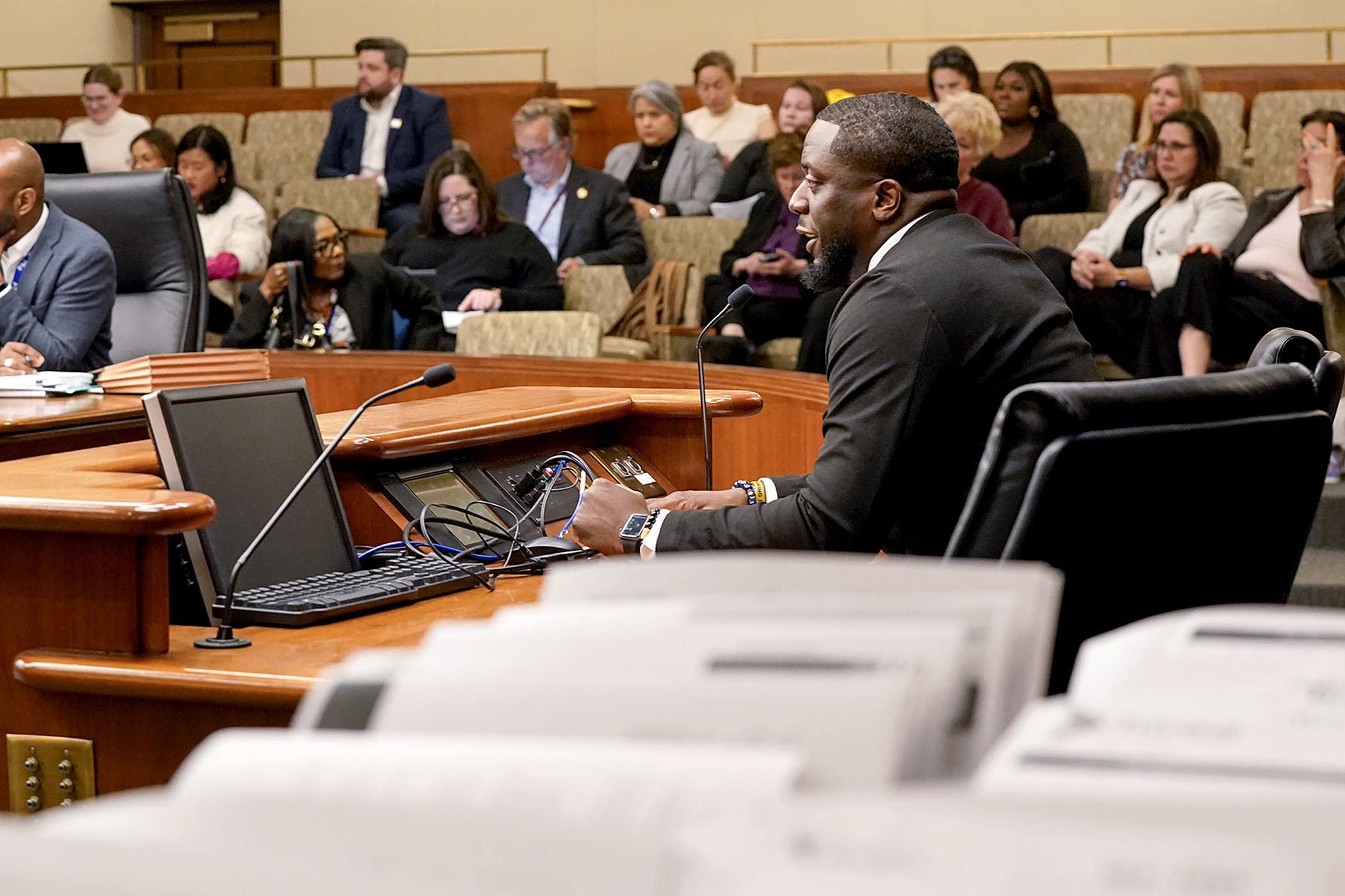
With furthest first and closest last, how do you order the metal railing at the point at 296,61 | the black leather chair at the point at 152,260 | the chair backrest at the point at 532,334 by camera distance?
the metal railing at the point at 296,61 → the chair backrest at the point at 532,334 → the black leather chair at the point at 152,260

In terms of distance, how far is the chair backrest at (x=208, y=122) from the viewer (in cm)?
785

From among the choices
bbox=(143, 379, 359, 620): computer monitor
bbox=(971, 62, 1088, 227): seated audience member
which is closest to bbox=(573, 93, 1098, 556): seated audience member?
bbox=(143, 379, 359, 620): computer monitor

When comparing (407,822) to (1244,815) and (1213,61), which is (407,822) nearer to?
(1244,815)

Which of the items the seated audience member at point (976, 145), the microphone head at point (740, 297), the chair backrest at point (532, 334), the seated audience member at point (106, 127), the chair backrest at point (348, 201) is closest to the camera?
the microphone head at point (740, 297)

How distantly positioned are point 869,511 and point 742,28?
763 centimetres

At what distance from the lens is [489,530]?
191 cm

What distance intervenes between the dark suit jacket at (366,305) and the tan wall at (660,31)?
451 centimetres

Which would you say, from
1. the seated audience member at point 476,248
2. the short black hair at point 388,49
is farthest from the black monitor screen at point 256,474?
the short black hair at point 388,49

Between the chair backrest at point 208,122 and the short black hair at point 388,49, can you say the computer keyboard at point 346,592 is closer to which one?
the short black hair at point 388,49

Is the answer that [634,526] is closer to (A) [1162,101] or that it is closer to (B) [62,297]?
(B) [62,297]

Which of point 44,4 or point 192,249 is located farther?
point 44,4

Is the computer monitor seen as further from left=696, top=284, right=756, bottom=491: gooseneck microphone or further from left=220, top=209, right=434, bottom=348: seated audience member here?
left=220, top=209, right=434, bottom=348: seated audience member

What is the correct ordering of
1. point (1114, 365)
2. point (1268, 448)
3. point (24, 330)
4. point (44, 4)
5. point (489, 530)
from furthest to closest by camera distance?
1. point (44, 4)
2. point (1114, 365)
3. point (24, 330)
4. point (489, 530)
5. point (1268, 448)

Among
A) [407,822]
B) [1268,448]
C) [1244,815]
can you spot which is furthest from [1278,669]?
[1268,448]
